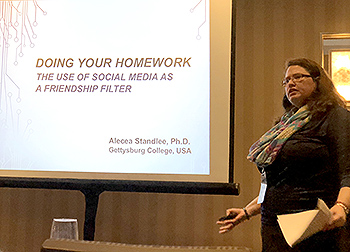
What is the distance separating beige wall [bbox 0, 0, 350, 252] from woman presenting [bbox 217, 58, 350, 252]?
1.22m

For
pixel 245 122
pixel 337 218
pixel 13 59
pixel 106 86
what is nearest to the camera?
pixel 337 218

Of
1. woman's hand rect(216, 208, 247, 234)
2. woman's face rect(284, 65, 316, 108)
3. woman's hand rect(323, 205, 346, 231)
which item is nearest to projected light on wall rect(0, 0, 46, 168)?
woman's hand rect(216, 208, 247, 234)

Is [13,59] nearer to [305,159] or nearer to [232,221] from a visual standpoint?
[232,221]

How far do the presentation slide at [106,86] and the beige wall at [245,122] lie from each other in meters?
0.55

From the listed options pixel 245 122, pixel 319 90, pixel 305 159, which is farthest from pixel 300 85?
pixel 245 122

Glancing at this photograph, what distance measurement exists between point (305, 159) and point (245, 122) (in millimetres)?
1443

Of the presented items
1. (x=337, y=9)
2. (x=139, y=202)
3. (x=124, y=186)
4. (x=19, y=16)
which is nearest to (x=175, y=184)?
(x=124, y=186)

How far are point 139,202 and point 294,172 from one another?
1670 millimetres

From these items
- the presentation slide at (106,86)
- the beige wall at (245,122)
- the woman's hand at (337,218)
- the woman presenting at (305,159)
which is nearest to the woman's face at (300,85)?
the woman presenting at (305,159)

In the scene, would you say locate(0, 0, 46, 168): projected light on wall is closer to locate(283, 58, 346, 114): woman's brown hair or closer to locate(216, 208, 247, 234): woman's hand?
locate(216, 208, 247, 234): woman's hand

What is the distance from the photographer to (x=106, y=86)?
2664mm

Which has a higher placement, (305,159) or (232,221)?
(305,159)

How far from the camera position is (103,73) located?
8.76 feet

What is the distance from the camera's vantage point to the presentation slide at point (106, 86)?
2582 mm
